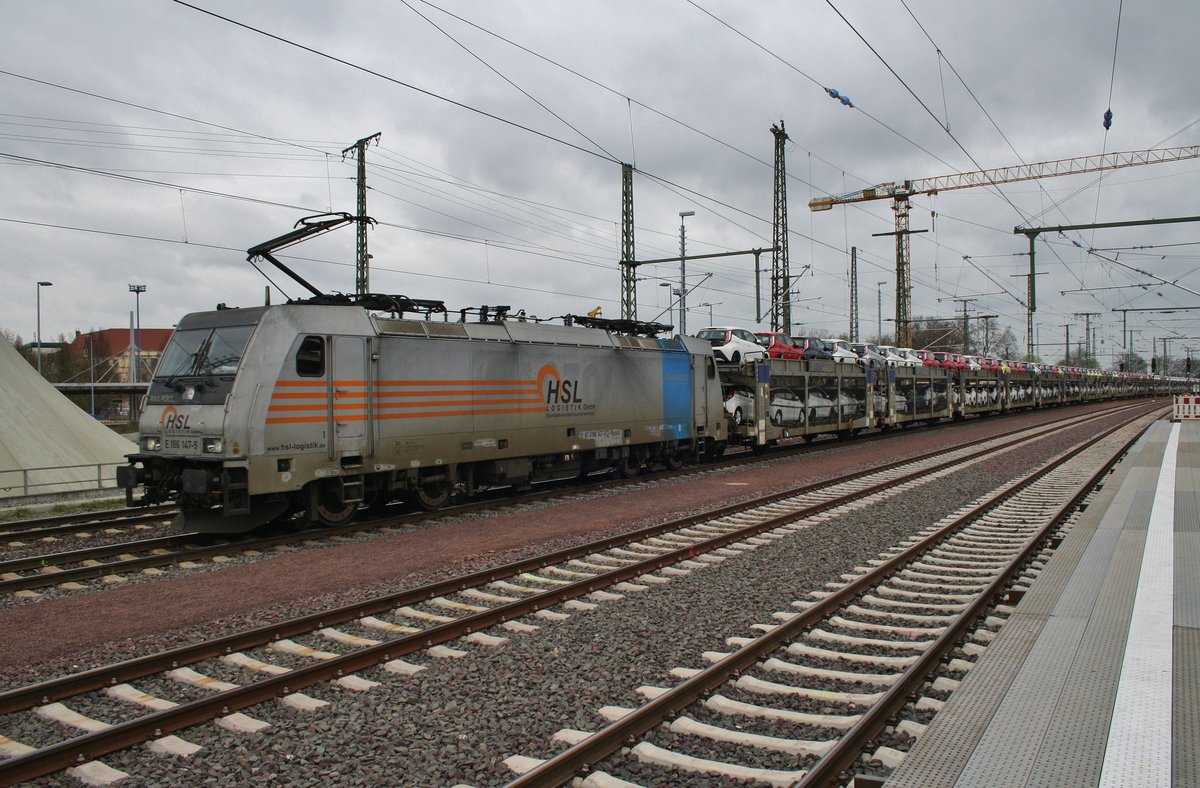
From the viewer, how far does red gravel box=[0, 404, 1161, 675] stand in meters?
6.78

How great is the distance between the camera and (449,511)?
13.1m

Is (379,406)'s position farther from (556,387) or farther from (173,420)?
(556,387)

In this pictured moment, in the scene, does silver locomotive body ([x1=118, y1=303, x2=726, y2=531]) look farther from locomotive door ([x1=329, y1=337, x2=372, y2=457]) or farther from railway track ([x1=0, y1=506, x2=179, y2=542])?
railway track ([x1=0, y1=506, x2=179, y2=542])

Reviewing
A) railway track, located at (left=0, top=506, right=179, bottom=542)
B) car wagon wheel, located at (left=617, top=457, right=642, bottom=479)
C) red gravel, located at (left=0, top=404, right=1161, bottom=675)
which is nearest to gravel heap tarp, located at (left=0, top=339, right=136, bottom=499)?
railway track, located at (left=0, top=506, right=179, bottom=542)

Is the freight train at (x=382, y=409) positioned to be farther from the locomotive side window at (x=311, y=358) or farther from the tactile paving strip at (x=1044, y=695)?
the tactile paving strip at (x=1044, y=695)

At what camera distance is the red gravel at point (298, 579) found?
6.78 metres

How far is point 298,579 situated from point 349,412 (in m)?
3.33

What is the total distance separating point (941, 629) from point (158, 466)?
10.2m

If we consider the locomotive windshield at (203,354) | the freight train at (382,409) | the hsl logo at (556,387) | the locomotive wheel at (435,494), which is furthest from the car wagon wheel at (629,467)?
the locomotive windshield at (203,354)

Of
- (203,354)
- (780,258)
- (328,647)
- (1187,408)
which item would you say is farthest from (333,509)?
(1187,408)

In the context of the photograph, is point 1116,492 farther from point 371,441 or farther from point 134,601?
point 134,601

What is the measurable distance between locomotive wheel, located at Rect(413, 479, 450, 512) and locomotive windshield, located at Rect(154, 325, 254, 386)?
12.4 feet

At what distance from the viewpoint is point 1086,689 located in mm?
4531

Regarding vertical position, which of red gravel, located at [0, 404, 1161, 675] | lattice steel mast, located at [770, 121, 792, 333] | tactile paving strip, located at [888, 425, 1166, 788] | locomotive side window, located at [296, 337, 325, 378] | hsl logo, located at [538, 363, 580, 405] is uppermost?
lattice steel mast, located at [770, 121, 792, 333]
